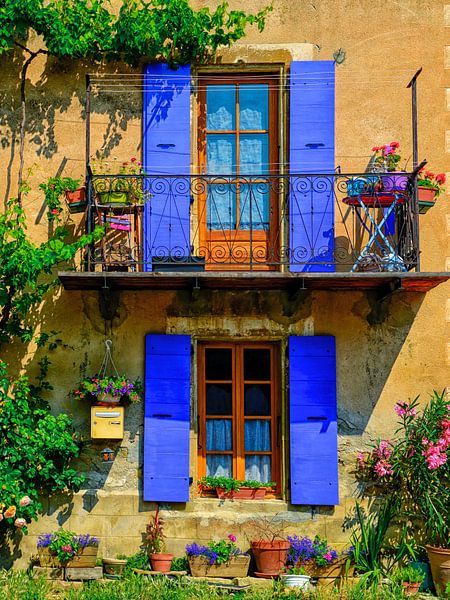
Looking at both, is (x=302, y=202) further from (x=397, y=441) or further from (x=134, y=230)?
(x=397, y=441)

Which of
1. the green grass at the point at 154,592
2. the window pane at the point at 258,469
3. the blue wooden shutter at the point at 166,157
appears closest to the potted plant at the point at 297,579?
the green grass at the point at 154,592

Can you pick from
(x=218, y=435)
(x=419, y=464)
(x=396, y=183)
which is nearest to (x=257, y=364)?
(x=218, y=435)

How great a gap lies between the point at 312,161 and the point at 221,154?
1001 mm

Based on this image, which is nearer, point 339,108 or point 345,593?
point 345,593

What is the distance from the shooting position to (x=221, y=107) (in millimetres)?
10242

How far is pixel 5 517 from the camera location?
356 inches

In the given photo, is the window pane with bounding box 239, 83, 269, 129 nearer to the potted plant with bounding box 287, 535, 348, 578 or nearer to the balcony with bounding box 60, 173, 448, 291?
the balcony with bounding box 60, 173, 448, 291

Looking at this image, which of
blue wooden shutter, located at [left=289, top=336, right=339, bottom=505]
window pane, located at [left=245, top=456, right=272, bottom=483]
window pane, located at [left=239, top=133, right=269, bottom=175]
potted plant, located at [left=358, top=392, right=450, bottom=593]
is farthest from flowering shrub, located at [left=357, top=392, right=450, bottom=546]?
window pane, located at [left=239, top=133, right=269, bottom=175]

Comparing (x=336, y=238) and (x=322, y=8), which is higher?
(x=322, y=8)

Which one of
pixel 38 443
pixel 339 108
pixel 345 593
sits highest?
pixel 339 108

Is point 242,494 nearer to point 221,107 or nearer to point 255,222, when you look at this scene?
point 255,222

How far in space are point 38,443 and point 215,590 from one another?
2172 mm

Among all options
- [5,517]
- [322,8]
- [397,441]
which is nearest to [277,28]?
[322,8]

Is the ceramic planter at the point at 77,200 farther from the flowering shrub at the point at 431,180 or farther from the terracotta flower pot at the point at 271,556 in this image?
the terracotta flower pot at the point at 271,556
